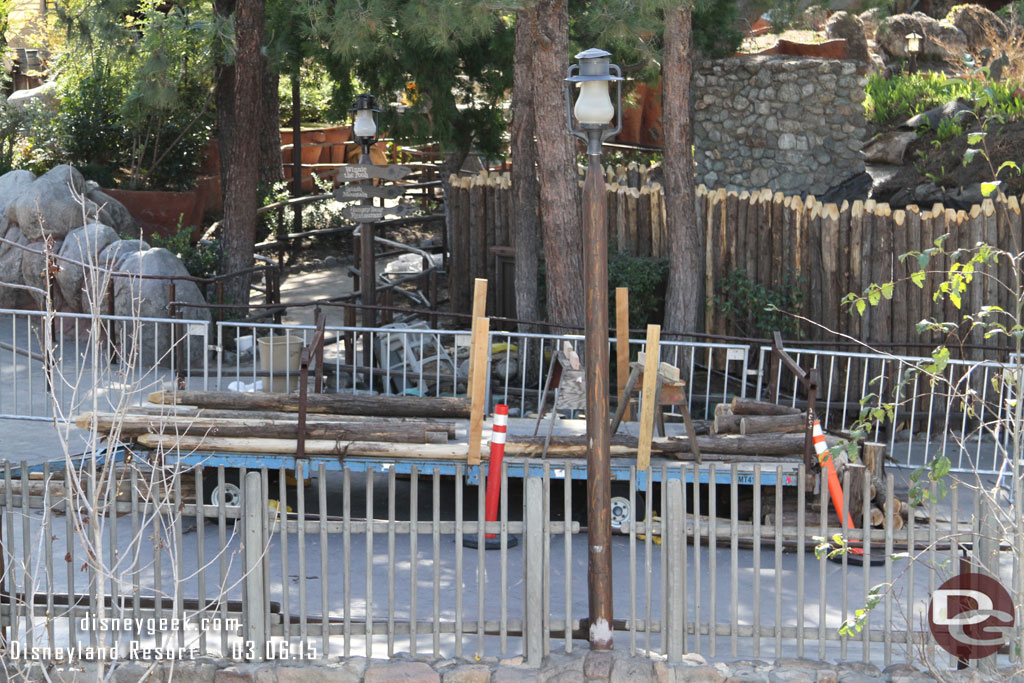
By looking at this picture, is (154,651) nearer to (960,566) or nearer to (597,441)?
(597,441)

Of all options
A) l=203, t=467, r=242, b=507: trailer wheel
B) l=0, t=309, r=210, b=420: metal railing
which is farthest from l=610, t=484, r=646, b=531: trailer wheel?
l=0, t=309, r=210, b=420: metal railing

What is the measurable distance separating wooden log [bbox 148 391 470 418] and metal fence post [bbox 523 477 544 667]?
3.55 meters

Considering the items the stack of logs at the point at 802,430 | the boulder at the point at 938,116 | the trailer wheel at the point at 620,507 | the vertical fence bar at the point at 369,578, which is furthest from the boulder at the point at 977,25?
the vertical fence bar at the point at 369,578

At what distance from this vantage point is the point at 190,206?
1973cm

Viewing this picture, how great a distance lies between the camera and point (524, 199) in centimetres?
1361

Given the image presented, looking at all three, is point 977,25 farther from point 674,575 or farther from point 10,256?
point 674,575

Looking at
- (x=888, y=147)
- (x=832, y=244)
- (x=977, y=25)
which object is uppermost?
(x=977, y=25)

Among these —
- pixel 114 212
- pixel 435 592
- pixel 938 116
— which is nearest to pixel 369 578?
pixel 435 592

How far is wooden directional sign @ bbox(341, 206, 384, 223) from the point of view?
12289mm

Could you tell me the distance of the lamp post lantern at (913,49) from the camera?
734 inches

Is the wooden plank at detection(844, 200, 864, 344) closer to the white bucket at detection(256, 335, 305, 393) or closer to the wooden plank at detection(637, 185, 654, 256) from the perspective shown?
the wooden plank at detection(637, 185, 654, 256)

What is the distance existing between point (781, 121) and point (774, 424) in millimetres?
8860

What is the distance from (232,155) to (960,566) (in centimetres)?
1137

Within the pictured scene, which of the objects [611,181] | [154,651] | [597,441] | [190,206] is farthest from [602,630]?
[190,206]
